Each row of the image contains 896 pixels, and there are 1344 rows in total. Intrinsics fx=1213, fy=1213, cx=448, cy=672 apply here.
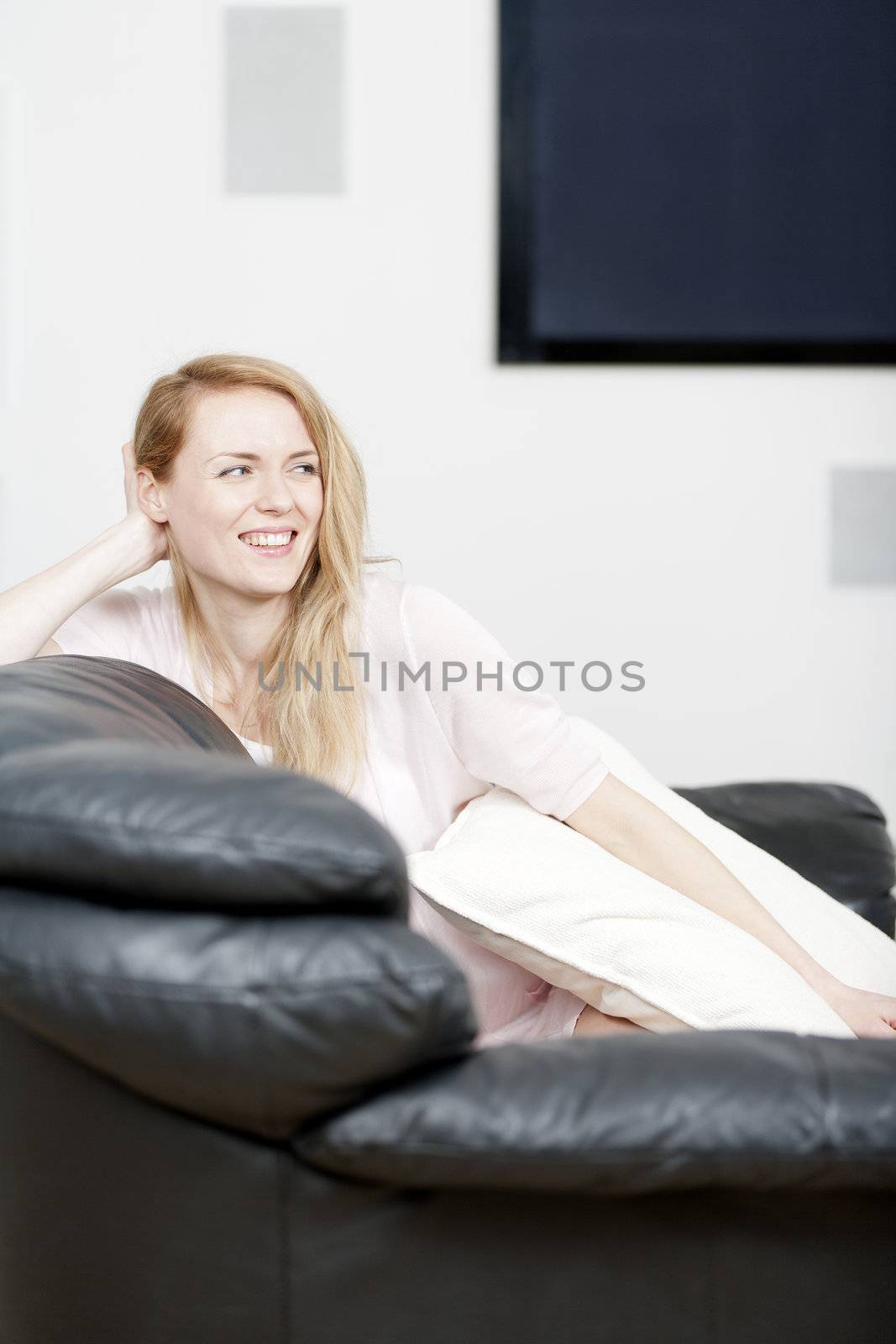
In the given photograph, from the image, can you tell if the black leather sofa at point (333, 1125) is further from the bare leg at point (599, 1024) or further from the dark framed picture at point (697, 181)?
the dark framed picture at point (697, 181)

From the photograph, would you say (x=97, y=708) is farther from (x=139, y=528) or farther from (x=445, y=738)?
(x=139, y=528)

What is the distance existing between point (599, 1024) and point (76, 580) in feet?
3.28

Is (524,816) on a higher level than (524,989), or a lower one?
higher

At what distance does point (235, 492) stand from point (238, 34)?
61.4 inches

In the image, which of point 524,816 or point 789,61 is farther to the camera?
point 789,61

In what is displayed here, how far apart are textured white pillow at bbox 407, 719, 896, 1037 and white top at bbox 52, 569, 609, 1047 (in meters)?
0.11

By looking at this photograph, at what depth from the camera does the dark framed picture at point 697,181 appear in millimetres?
2787

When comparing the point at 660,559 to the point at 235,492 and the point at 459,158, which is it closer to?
the point at 459,158

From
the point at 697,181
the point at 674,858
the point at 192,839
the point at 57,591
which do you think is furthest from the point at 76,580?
the point at 697,181

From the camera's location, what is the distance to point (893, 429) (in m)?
2.93

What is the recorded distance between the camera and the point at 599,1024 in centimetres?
138

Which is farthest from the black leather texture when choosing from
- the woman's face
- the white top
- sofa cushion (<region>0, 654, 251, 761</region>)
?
sofa cushion (<region>0, 654, 251, 761</region>)

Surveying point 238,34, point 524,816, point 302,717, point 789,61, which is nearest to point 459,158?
point 238,34

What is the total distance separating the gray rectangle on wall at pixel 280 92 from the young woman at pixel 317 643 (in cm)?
115
